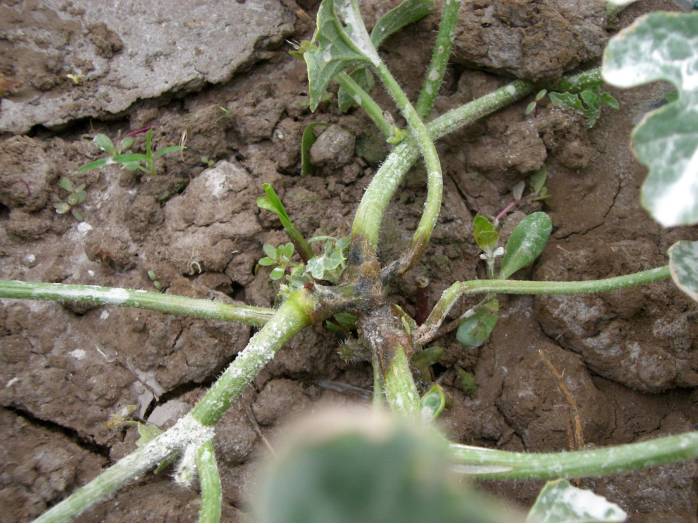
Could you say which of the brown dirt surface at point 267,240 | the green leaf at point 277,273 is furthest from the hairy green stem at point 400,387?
the green leaf at point 277,273

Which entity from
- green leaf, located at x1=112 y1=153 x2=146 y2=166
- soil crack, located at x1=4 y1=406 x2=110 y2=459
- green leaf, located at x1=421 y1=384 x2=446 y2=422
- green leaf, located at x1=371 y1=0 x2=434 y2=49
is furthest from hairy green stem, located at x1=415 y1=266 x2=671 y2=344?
green leaf, located at x1=112 y1=153 x2=146 y2=166

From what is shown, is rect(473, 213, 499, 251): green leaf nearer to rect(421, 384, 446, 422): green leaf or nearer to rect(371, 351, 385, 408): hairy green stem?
rect(371, 351, 385, 408): hairy green stem

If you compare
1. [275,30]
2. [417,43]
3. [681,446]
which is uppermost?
[275,30]

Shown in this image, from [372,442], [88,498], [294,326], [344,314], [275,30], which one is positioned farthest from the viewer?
[275,30]

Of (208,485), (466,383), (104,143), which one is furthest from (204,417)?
(104,143)

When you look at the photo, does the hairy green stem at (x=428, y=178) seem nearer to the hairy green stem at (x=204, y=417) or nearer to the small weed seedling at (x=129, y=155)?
the hairy green stem at (x=204, y=417)

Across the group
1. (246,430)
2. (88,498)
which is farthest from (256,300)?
(88,498)

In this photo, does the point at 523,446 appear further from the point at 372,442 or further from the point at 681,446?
the point at 372,442
